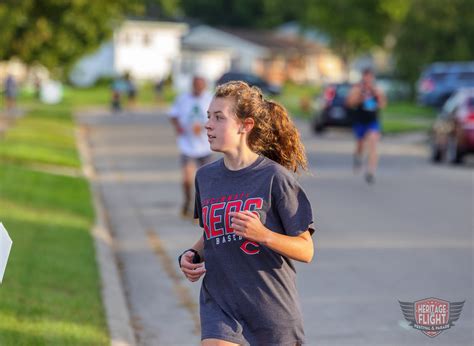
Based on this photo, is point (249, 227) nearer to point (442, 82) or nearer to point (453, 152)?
point (453, 152)

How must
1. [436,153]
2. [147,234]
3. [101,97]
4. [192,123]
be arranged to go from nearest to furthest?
[147,234] < [192,123] < [436,153] < [101,97]

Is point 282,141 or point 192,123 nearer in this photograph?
point 282,141

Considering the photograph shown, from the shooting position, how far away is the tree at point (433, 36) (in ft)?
206

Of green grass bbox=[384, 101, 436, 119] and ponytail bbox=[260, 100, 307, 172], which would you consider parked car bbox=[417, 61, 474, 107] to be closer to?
green grass bbox=[384, 101, 436, 119]

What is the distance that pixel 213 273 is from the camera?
17.4 ft

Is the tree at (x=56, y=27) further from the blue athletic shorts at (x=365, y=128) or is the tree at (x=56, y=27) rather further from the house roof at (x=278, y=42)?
the house roof at (x=278, y=42)

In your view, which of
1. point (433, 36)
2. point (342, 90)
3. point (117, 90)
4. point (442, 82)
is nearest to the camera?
point (342, 90)

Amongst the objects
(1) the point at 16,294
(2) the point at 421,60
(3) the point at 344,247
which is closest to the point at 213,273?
(1) the point at 16,294

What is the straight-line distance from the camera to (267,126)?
5379 millimetres

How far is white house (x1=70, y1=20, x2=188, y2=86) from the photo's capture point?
99.7 metres

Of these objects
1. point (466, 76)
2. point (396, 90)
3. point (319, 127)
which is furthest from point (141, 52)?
point (319, 127)

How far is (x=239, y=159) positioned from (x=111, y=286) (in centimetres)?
528

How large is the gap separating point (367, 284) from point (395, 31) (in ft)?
226

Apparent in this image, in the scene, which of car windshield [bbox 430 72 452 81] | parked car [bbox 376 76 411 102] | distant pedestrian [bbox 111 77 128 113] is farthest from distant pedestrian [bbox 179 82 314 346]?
parked car [bbox 376 76 411 102]
